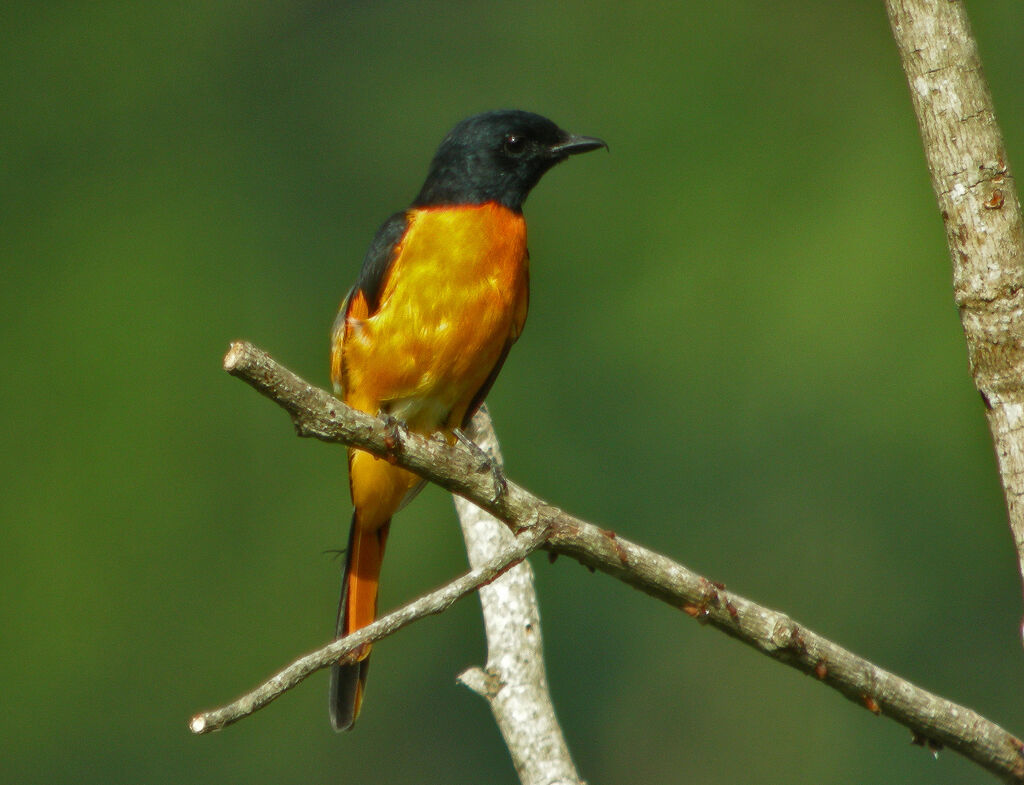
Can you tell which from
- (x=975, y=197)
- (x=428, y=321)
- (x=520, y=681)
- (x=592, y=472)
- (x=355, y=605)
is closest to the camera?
(x=975, y=197)

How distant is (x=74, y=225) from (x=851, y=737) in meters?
7.87

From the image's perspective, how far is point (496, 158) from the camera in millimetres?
4914

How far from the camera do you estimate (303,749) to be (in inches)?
444

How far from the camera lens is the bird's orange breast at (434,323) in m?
4.34

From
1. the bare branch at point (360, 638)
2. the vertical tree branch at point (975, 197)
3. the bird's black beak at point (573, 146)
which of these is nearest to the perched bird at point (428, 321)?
the bird's black beak at point (573, 146)

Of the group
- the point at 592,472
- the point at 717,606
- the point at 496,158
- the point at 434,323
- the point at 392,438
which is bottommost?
the point at 717,606

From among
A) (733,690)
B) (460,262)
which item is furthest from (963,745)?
(733,690)

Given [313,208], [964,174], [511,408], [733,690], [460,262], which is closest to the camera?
[964,174]

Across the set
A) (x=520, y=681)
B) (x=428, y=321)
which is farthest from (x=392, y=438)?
(x=428, y=321)

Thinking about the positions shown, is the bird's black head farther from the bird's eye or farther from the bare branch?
the bare branch

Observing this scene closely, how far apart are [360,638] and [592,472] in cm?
767

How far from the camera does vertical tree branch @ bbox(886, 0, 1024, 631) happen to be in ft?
8.39

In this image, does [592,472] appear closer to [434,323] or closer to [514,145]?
[514,145]

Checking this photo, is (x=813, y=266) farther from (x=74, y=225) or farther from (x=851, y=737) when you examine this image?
(x=74, y=225)
